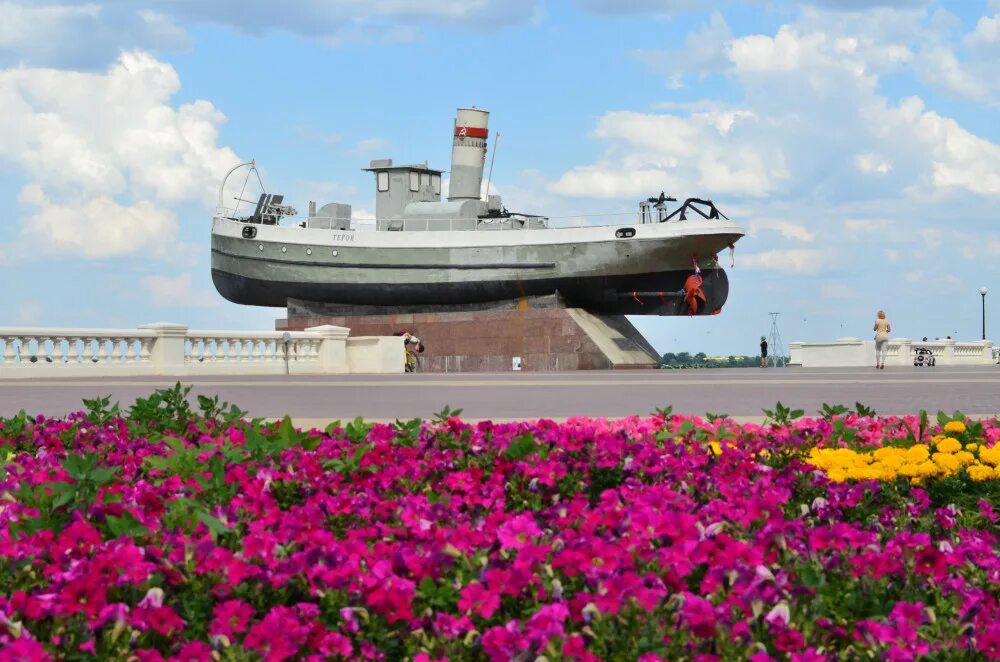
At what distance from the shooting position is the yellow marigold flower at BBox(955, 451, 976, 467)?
661cm

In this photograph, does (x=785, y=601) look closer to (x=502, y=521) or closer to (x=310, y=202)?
(x=502, y=521)

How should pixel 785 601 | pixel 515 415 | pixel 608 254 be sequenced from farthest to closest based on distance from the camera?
1. pixel 608 254
2. pixel 515 415
3. pixel 785 601

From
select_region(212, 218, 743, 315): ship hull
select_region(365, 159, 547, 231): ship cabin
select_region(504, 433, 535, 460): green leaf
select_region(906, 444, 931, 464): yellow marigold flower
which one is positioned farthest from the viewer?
select_region(365, 159, 547, 231): ship cabin

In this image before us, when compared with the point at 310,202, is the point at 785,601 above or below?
below

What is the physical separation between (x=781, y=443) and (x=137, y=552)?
4327 millimetres

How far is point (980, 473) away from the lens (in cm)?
640

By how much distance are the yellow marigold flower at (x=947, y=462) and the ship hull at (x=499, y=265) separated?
38706 millimetres

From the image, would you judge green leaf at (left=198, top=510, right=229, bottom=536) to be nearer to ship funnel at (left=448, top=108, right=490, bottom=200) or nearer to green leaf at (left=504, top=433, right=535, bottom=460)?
green leaf at (left=504, top=433, right=535, bottom=460)

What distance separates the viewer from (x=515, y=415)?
466 inches

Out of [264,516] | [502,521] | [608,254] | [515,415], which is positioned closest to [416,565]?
[502,521]

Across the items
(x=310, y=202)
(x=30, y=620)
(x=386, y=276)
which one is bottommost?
(x=30, y=620)

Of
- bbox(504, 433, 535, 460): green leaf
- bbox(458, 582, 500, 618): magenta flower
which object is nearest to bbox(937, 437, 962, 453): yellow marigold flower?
bbox(504, 433, 535, 460): green leaf

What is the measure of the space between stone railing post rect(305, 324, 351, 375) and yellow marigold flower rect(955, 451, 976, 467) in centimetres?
2758

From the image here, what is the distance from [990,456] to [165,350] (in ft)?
77.8
